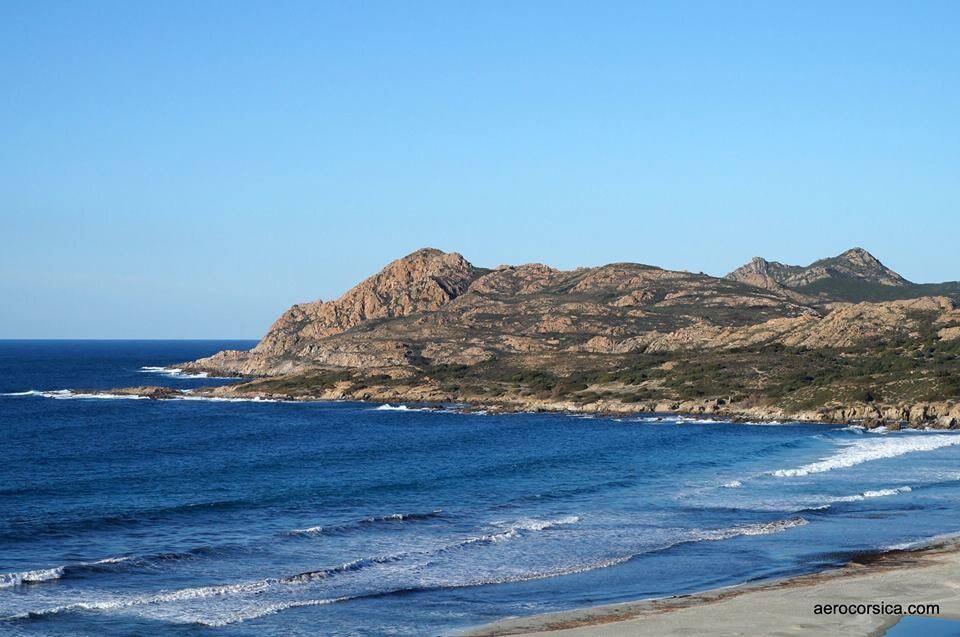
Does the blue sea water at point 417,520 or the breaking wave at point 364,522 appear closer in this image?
the blue sea water at point 417,520

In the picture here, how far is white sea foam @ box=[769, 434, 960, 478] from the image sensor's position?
6600cm

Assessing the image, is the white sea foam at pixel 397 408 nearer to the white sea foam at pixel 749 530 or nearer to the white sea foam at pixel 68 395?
the white sea foam at pixel 68 395

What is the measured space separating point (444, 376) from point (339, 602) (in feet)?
379

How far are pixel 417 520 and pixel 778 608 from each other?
20852 mm

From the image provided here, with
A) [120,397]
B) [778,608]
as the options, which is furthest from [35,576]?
[120,397]

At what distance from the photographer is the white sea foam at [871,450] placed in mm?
66000

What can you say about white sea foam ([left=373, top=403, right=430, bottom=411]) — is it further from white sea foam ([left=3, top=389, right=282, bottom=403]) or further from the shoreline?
white sea foam ([left=3, top=389, right=282, bottom=403])

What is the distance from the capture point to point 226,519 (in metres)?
47.9

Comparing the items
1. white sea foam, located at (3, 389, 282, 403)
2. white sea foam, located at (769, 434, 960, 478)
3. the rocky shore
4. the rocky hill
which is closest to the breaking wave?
white sea foam, located at (769, 434, 960, 478)

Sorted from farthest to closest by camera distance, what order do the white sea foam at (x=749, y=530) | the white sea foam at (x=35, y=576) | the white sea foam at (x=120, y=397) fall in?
the white sea foam at (x=120, y=397) → the white sea foam at (x=749, y=530) → the white sea foam at (x=35, y=576)

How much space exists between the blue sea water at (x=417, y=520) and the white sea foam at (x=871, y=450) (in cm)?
28

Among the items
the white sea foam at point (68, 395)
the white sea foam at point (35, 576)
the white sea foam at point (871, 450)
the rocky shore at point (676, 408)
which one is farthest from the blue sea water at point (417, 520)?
the white sea foam at point (68, 395)

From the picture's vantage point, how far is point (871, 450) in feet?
250

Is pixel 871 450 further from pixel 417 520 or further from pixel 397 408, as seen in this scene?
pixel 397 408
